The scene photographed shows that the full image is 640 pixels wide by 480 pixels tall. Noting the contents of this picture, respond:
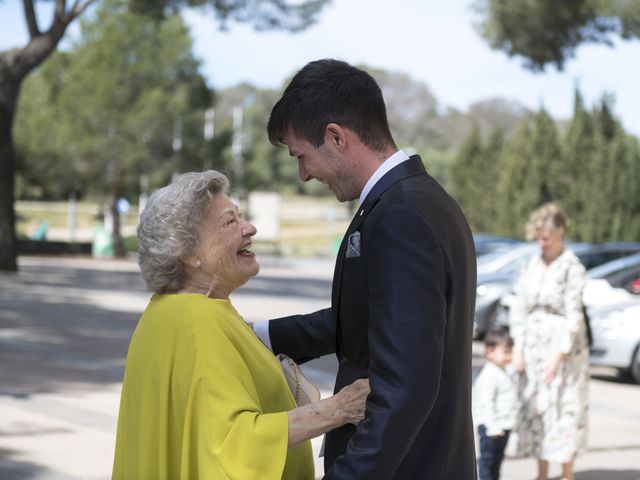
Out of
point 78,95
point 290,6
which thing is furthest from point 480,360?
point 78,95

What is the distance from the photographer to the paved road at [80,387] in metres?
6.95

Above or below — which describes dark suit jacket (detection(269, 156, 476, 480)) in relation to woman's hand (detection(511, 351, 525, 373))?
above

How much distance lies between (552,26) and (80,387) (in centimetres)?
1881

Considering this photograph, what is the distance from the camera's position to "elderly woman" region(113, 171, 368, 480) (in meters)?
2.51

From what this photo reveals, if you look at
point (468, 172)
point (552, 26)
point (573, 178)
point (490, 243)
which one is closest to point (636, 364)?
point (490, 243)

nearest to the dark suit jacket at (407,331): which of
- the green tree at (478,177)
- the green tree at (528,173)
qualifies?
the green tree at (528,173)

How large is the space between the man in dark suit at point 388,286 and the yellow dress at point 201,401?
0.20m

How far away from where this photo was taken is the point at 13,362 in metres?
10.8

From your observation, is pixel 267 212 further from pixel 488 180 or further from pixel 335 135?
pixel 335 135

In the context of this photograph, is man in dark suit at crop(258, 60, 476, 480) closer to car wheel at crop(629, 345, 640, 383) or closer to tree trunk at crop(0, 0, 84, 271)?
car wheel at crop(629, 345, 640, 383)

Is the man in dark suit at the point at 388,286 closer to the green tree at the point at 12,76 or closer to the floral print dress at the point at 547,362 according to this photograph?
the floral print dress at the point at 547,362

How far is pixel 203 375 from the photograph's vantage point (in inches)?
100

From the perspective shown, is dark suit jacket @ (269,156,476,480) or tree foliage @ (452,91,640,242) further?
tree foliage @ (452,91,640,242)

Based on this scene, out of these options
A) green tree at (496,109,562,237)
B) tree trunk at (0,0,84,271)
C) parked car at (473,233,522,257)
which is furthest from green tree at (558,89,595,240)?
tree trunk at (0,0,84,271)
